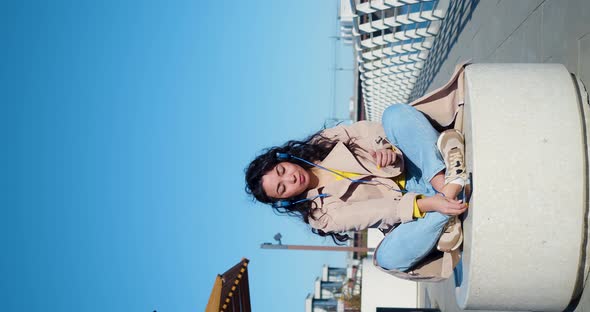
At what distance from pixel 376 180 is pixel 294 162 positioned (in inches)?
24.5

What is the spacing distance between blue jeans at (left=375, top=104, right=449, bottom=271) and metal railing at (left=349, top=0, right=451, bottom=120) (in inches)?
215

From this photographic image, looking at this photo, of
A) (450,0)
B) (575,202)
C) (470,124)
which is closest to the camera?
(575,202)

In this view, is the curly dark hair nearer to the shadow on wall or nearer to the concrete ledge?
the concrete ledge

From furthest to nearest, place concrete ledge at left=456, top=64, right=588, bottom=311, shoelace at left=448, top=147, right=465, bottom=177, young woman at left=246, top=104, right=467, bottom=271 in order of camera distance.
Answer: young woman at left=246, top=104, right=467, bottom=271 → shoelace at left=448, top=147, right=465, bottom=177 → concrete ledge at left=456, top=64, right=588, bottom=311

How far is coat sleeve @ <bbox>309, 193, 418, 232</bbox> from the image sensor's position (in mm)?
3496

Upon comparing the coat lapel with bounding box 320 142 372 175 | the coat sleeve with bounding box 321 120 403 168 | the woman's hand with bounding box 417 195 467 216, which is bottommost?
the woman's hand with bounding box 417 195 467 216

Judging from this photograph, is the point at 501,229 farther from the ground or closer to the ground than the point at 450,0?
closer to the ground

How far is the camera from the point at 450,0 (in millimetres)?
9188

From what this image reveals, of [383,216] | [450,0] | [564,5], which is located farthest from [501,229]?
[450,0]

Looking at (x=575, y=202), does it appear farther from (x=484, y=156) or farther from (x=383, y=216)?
(x=383, y=216)

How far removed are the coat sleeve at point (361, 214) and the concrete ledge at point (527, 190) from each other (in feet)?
1.49

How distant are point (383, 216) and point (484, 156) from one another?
3.02 ft

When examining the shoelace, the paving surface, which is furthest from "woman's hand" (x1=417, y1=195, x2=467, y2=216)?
the paving surface

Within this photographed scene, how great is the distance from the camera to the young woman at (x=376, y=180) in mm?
3408
